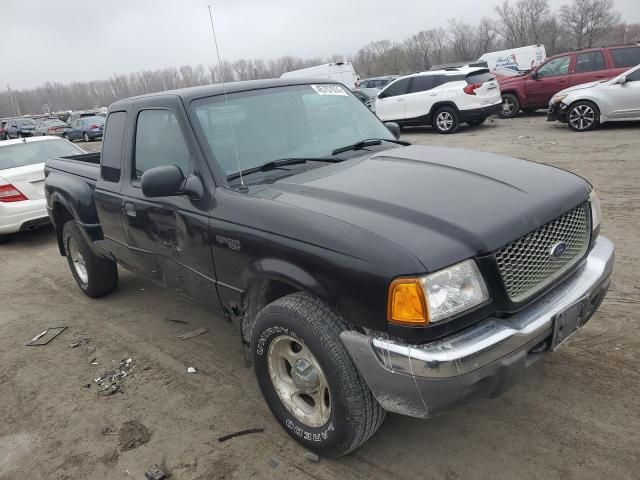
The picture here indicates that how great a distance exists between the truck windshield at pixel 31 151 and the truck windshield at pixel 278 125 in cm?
609

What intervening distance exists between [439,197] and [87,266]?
3.91 meters

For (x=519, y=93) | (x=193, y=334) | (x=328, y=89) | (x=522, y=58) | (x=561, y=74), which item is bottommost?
(x=193, y=334)

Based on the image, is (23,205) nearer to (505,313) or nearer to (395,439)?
(395,439)

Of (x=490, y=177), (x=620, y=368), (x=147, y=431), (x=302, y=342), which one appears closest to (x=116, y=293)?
(x=147, y=431)

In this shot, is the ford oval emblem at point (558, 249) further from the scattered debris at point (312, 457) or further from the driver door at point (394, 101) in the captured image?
the driver door at point (394, 101)

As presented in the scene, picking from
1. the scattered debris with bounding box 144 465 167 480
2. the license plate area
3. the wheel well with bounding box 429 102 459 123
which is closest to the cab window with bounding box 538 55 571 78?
the wheel well with bounding box 429 102 459 123

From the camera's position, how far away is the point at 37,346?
178 inches

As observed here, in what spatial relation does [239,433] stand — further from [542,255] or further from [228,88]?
[228,88]

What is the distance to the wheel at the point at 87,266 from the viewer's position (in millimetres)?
5090

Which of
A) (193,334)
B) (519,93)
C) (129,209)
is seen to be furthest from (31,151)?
(519,93)

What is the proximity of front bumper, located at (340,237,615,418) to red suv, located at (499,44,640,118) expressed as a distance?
13.7 metres

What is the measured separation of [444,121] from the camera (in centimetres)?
1445

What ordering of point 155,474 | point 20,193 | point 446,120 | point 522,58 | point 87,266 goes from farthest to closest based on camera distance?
point 522,58 < point 446,120 < point 20,193 < point 87,266 < point 155,474

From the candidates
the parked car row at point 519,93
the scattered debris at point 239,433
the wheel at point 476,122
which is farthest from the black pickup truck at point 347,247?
the wheel at point 476,122
